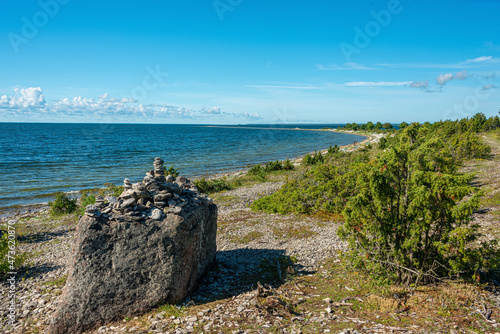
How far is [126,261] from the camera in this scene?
822 centimetres

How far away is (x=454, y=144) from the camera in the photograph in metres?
32.1

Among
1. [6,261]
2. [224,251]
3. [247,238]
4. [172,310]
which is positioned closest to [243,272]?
[224,251]

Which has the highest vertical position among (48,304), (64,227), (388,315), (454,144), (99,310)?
(454,144)

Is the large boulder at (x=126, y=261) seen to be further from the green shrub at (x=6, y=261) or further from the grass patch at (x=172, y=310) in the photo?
the green shrub at (x=6, y=261)

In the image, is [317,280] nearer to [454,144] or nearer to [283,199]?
[283,199]

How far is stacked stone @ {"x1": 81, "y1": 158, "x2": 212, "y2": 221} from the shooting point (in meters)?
8.45

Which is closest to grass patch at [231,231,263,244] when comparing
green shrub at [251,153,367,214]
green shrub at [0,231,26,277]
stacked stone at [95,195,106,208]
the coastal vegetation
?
green shrub at [251,153,367,214]

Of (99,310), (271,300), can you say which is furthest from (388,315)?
(99,310)

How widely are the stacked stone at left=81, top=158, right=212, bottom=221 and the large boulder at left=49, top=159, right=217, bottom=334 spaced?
0.03 m

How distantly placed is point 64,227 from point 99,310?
529 inches

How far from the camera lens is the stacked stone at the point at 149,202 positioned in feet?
27.7

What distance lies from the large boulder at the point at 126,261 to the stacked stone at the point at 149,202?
3 centimetres

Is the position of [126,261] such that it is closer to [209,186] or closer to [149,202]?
[149,202]

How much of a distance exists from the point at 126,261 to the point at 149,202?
1.80m
